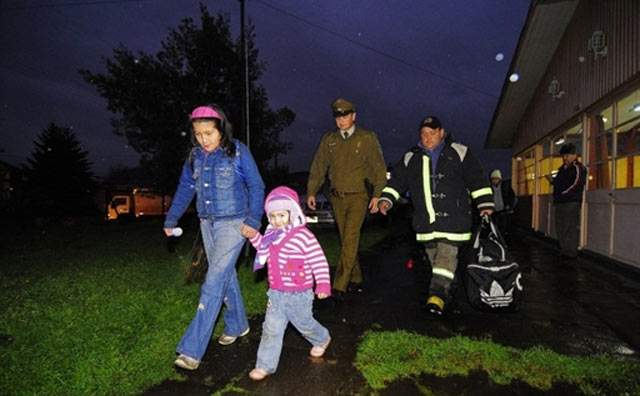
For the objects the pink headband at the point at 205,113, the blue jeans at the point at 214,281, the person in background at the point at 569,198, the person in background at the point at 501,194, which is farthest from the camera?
the person in background at the point at 501,194

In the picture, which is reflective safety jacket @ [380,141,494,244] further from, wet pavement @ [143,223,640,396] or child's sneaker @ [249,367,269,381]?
child's sneaker @ [249,367,269,381]

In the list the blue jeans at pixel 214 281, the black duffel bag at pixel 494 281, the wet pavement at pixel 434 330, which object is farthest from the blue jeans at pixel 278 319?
the black duffel bag at pixel 494 281

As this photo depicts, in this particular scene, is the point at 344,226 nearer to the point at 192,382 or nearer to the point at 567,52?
the point at 192,382

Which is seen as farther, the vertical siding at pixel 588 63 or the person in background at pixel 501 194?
the person in background at pixel 501 194

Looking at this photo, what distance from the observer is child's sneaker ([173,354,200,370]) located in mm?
3076

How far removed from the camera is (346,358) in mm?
3340

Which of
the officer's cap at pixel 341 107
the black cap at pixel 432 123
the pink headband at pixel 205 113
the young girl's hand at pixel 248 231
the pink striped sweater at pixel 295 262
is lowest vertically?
the pink striped sweater at pixel 295 262

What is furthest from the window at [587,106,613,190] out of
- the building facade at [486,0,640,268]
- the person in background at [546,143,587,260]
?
the person in background at [546,143,587,260]

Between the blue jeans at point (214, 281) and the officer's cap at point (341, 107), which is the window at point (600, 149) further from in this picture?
the blue jeans at point (214, 281)

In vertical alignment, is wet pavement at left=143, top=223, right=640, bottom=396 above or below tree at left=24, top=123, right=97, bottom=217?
below

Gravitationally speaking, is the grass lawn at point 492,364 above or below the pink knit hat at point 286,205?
below

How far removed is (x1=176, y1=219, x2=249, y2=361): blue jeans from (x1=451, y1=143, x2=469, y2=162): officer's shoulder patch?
2.45 metres

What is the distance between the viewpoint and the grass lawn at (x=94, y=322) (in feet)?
9.81

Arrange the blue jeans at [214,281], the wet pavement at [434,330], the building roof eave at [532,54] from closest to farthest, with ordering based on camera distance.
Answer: the wet pavement at [434,330], the blue jeans at [214,281], the building roof eave at [532,54]
